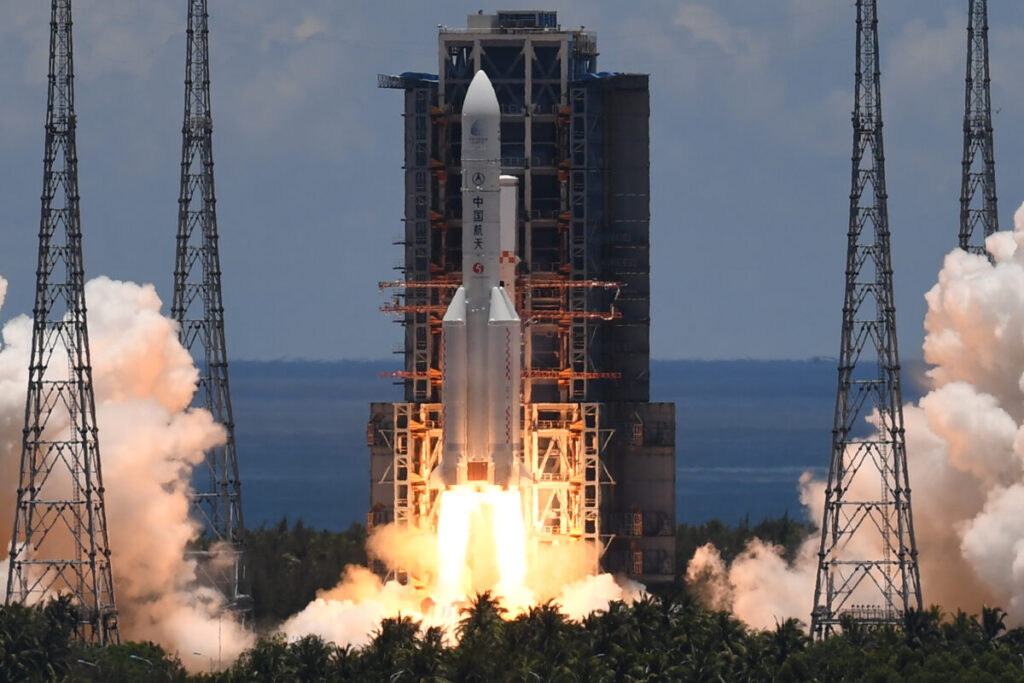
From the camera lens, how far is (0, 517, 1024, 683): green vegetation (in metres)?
86.4

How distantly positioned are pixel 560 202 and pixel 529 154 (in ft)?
7.71

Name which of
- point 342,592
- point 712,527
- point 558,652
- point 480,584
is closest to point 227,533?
point 342,592

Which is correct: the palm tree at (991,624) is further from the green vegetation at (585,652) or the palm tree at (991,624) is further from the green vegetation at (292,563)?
the green vegetation at (292,563)

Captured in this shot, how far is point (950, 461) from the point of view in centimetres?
10381

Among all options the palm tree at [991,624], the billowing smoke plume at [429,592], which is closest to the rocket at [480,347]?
the billowing smoke plume at [429,592]

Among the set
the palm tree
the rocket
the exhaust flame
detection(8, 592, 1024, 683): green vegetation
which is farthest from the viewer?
the rocket

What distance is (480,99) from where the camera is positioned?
10106cm

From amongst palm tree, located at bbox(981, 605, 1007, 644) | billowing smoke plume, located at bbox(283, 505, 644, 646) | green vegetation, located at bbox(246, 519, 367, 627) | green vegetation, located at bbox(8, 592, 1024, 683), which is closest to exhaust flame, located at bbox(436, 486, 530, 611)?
billowing smoke plume, located at bbox(283, 505, 644, 646)

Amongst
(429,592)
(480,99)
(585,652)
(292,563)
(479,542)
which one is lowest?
(585,652)

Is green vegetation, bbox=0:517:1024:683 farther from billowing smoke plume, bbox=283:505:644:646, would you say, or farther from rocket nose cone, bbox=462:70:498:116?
rocket nose cone, bbox=462:70:498:116

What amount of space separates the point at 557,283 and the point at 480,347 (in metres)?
8.24

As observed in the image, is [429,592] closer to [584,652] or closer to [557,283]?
→ [557,283]

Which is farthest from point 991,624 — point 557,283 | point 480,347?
point 557,283

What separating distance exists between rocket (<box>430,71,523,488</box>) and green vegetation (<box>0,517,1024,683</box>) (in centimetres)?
632
